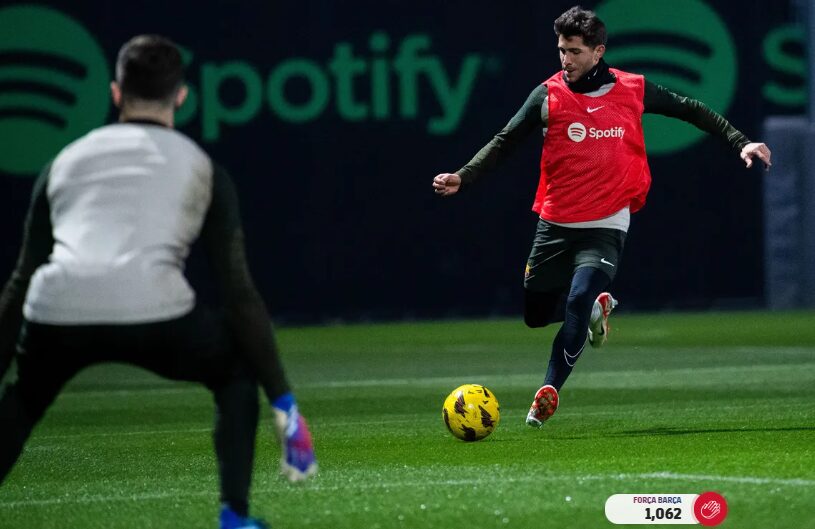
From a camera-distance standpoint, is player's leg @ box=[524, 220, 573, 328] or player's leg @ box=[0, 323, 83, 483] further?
player's leg @ box=[524, 220, 573, 328]

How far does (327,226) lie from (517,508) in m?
13.8

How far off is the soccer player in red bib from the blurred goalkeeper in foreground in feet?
14.1

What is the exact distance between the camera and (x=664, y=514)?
20.3ft

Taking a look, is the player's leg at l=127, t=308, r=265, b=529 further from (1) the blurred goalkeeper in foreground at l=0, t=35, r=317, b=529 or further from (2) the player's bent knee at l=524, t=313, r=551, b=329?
(2) the player's bent knee at l=524, t=313, r=551, b=329

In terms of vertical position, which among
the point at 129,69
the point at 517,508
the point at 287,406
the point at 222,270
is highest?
the point at 129,69

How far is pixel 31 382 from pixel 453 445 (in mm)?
3844

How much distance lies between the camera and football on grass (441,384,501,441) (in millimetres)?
8883

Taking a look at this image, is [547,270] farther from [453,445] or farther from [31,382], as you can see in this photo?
[31,382]

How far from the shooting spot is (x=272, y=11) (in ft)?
65.3

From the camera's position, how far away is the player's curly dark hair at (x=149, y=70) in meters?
5.13

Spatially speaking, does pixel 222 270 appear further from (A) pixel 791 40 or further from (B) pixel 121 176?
(A) pixel 791 40

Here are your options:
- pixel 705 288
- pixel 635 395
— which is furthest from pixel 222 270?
pixel 705 288
